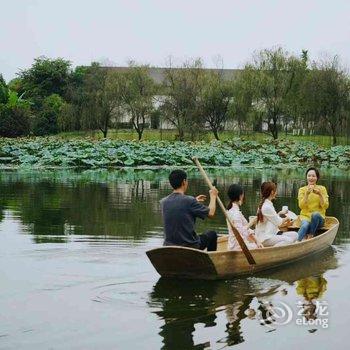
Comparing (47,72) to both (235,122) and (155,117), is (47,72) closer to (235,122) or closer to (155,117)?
(155,117)

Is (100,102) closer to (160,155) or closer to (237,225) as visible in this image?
(160,155)

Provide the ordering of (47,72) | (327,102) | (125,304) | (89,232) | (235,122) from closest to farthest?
(125,304) < (89,232) < (327,102) < (235,122) < (47,72)

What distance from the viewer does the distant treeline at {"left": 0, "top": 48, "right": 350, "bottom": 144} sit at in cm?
4253

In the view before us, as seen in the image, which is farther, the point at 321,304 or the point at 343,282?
the point at 343,282

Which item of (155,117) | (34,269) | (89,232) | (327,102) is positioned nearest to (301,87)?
(327,102)

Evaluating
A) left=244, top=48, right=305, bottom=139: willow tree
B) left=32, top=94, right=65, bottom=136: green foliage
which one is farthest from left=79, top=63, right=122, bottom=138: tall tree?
left=244, top=48, right=305, bottom=139: willow tree

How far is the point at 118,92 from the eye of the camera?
4572 cm

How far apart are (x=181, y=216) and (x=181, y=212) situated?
0.04 m

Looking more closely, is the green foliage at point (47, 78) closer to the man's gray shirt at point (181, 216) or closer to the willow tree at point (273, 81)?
the willow tree at point (273, 81)

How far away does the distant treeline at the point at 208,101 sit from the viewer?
1674 inches

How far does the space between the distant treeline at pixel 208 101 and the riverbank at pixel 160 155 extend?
7010 millimetres

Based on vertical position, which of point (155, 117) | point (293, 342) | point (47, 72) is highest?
point (47, 72)

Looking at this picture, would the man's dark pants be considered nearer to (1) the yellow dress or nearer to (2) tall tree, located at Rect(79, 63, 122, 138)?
(1) the yellow dress

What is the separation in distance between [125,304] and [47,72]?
49.9m
